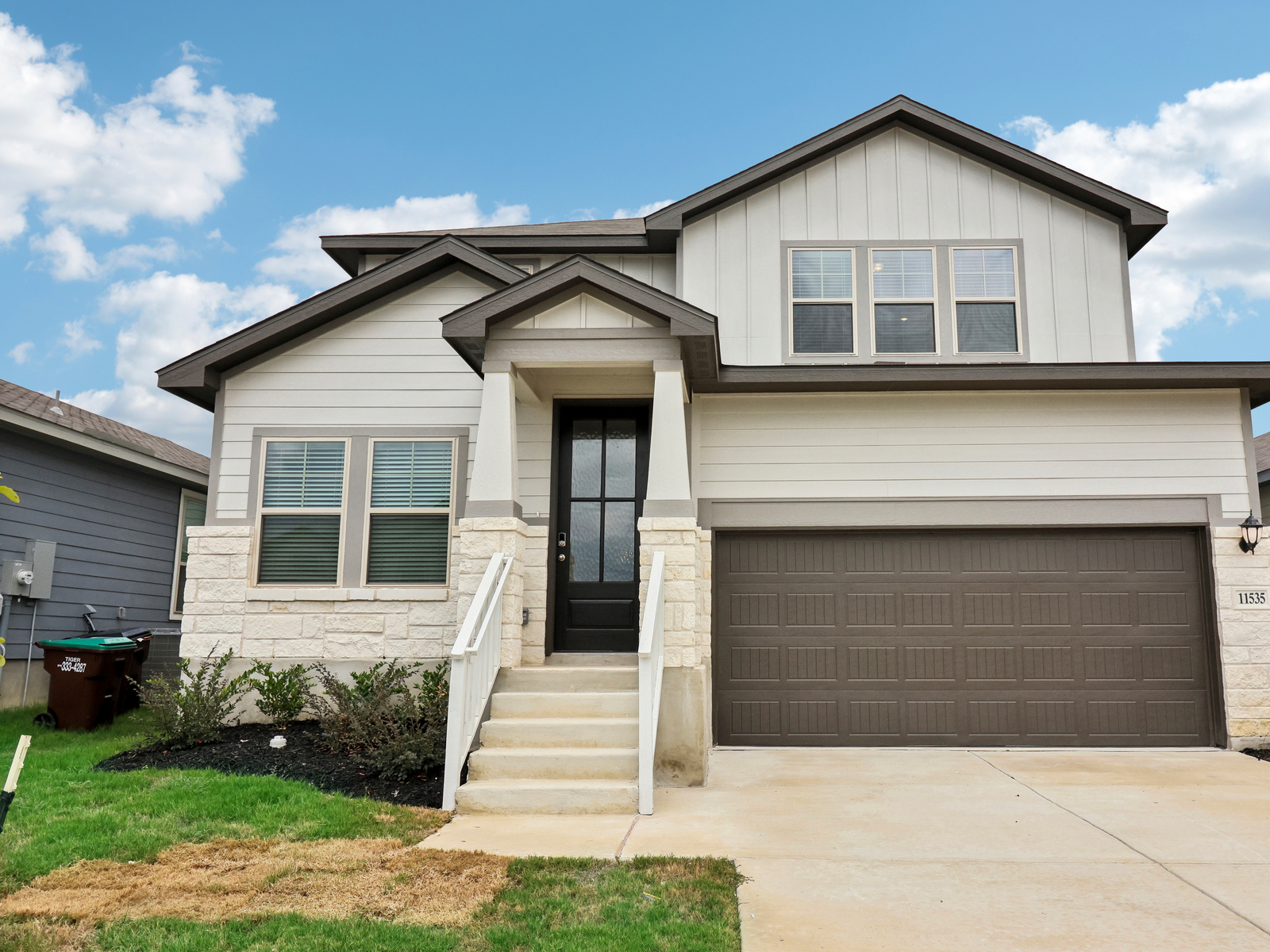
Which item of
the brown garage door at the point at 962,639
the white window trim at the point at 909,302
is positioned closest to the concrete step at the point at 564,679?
the brown garage door at the point at 962,639

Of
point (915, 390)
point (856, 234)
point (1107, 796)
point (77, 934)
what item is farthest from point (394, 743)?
point (856, 234)

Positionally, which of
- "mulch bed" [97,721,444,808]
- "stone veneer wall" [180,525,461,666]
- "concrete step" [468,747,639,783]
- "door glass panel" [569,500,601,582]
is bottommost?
"mulch bed" [97,721,444,808]

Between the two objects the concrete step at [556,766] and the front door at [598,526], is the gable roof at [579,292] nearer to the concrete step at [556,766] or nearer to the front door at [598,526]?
the front door at [598,526]

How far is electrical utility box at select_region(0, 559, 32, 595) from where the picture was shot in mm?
9445

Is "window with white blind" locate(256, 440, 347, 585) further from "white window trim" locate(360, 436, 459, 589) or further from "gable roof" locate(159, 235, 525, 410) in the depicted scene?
"gable roof" locate(159, 235, 525, 410)

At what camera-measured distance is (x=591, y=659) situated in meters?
7.81

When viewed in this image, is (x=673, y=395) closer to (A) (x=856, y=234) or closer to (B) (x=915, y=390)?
(B) (x=915, y=390)

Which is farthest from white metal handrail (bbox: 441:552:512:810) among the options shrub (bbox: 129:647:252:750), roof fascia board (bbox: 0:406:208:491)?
roof fascia board (bbox: 0:406:208:491)

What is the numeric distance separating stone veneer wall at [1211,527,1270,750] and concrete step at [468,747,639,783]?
5813mm

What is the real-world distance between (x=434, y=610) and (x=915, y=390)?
4.94 m

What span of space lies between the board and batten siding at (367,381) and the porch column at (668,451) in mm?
2213

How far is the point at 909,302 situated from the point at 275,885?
7490 millimetres

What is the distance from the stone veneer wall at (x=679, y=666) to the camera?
21.3 feet

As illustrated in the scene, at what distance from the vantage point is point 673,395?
23.2ft
